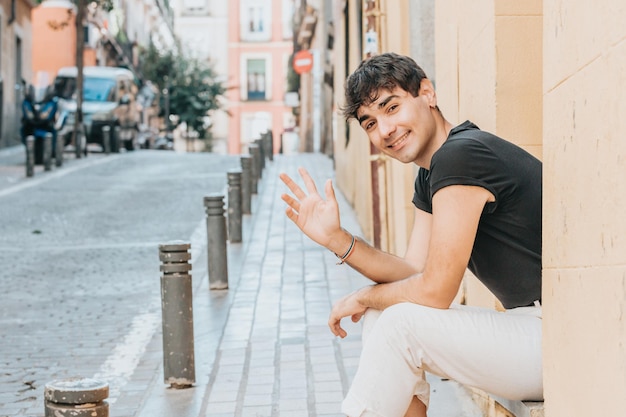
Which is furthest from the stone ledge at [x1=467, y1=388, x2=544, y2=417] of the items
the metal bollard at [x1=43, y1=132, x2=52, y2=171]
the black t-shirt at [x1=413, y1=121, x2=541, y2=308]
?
the metal bollard at [x1=43, y1=132, x2=52, y2=171]

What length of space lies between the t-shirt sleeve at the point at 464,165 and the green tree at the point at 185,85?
4922 cm

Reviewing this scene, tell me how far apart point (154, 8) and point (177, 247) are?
233 feet

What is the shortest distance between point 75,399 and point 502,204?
1.39m

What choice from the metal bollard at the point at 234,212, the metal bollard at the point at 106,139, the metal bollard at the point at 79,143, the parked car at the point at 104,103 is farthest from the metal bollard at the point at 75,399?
the parked car at the point at 104,103

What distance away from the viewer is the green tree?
5341 centimetres

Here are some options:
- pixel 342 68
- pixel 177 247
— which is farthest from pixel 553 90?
pixel 342 68

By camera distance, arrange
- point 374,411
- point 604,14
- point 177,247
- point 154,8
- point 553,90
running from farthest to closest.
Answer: point 154,8, point 177,247, point 374,411, point 553,90, point 604,14

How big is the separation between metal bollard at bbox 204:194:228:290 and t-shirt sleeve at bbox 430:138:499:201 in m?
5.83

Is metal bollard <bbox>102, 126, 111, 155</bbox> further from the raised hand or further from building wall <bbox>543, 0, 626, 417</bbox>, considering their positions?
building wall <bbox>543, 0, 626, 417</bbox>

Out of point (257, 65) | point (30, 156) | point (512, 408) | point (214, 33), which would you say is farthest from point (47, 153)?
point (257, 65)

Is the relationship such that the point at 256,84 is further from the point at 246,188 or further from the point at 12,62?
the point at 246,188

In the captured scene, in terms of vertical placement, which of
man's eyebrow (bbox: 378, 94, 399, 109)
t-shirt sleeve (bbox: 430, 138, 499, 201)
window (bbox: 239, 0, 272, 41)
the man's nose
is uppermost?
window (bbox: 239, 0, 272, 41)

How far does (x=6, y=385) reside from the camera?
6.42 m

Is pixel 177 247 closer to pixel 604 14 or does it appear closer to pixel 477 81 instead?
pixel 477 81
